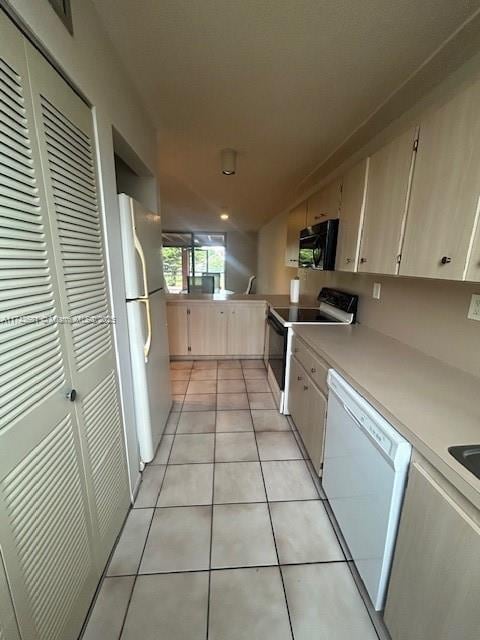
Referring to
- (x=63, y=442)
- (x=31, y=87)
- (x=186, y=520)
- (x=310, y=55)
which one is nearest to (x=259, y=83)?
(x=310, y=55)

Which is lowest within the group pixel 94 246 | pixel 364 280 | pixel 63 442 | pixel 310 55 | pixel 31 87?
pixel 63 442

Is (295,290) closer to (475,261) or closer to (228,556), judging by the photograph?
(475,261)

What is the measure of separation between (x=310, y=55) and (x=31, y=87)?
127 centimetres

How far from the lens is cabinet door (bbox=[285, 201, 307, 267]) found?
3078 millimetres

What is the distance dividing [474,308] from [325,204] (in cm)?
150

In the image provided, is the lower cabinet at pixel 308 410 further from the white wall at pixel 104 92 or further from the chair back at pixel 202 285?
the chair back at pixel 202 285

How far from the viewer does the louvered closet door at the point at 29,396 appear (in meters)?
0.70

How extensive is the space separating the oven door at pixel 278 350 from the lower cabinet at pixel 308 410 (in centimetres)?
13

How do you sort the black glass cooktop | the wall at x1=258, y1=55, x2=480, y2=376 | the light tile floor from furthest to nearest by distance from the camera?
1. the black glass cooktop
2. the wall at x1=258, y1=55, x2=480, y2=376
3. the light tile floor

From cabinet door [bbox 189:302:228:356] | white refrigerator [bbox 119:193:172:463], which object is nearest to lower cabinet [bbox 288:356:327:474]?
white refrigerator [bbox 119:193:172:463]

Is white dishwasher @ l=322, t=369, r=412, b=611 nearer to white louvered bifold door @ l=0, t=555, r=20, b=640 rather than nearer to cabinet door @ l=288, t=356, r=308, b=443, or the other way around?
cabinet door @ l=288, t=356, r=308, b=443

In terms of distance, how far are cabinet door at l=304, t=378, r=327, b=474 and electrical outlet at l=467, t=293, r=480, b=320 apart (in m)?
0.85

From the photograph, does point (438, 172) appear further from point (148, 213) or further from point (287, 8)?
point (148, 213)

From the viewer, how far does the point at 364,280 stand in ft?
7.56
